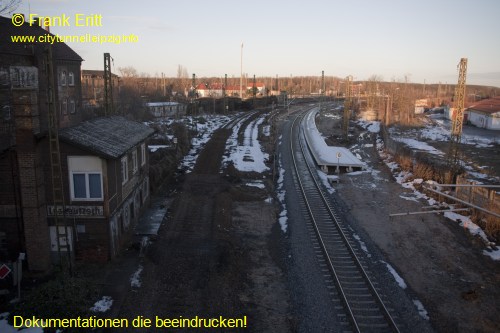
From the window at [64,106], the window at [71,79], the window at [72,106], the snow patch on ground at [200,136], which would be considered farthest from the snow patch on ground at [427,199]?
the window at [71,79]

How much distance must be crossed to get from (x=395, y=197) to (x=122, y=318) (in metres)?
17.7

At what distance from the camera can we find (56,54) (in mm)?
30453

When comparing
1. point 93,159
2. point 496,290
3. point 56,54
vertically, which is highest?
point 56,54

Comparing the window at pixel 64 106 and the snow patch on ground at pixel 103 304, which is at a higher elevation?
the window at pixel 64 106

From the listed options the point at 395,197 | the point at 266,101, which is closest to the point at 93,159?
the point at 395,197

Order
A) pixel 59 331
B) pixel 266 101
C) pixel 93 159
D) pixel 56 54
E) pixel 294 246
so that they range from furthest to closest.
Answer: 1. pixel 266 101
2. pixel 56 54
3. pixel 294 246
4. pixel 93 159
5. pixel 59 331

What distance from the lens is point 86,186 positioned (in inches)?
555

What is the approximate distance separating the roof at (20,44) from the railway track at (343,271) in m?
19.9

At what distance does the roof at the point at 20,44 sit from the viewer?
1033 inches

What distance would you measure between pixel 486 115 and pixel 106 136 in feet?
183

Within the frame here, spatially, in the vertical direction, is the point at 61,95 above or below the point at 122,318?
above

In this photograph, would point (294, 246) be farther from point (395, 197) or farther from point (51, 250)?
point (395, 197)

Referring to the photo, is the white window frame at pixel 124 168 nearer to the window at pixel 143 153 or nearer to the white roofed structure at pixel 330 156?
the window at pixel 143 153

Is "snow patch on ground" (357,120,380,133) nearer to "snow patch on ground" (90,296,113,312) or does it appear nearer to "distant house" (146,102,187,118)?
"distant house" (146,102,187,118)
